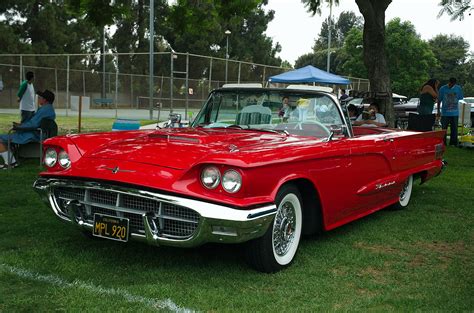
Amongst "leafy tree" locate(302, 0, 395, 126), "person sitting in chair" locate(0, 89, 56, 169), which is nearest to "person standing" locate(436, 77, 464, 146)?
"leafy tree" locate(302, 0, 395, 126)

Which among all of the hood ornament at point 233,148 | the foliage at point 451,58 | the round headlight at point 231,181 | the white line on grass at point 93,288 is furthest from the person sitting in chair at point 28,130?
the foliage at point 451,58

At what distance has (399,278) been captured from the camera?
3.79m

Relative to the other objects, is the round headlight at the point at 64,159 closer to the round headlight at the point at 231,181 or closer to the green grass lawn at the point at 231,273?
the green grass lawn at the point at 231,273

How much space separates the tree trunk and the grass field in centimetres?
602

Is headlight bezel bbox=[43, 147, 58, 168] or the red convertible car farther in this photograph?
headlight bezel bbox=[43, 147, 58, 168]

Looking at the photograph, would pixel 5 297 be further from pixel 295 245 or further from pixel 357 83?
pixel 357 83

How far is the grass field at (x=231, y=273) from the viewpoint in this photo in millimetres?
3176

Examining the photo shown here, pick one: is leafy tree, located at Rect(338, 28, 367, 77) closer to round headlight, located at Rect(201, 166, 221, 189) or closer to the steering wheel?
the steering wheel

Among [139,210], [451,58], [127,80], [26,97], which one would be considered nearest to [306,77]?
[26,97]

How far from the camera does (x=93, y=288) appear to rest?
329cm

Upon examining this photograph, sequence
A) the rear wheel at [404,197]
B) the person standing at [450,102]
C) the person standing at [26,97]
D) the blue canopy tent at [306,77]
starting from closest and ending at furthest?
the rear wheel at [404,197] < the person standing at [26,97] < the person standing at [450,102] < the blue canopy tent at [306,77]

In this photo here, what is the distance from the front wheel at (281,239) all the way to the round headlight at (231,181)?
395mm

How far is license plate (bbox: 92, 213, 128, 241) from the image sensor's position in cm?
346

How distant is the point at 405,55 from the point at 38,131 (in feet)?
169
